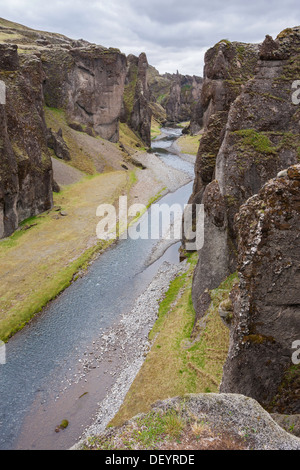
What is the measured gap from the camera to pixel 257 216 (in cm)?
1230

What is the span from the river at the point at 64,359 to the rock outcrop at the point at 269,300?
1308 cm

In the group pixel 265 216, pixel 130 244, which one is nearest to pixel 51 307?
pixel 130 244

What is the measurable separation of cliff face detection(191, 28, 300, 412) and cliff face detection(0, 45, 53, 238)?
1049 inches

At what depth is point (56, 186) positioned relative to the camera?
64.8 meters

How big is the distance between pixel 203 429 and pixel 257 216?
7.88 metres

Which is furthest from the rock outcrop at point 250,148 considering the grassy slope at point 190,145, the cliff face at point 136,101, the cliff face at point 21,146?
the cliff face at point 136,101

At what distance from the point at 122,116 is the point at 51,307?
116 meters

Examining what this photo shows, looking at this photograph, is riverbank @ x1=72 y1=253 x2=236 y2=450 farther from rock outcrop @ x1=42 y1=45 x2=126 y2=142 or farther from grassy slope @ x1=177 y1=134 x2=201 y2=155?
grassy slope @ x1=177 y1=134 x2=201 y2=155

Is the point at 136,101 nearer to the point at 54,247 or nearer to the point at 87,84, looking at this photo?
the point at 87,84

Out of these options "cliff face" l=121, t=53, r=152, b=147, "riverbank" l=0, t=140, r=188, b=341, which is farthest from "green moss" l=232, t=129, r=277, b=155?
"cliff face" l=121, t=53, r=152, b=147

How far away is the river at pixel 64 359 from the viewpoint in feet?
65.9

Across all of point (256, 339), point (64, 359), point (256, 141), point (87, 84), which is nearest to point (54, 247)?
point (64, 359)

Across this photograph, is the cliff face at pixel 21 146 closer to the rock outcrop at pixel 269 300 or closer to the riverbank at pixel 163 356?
the riverbank at pixel 163 356
